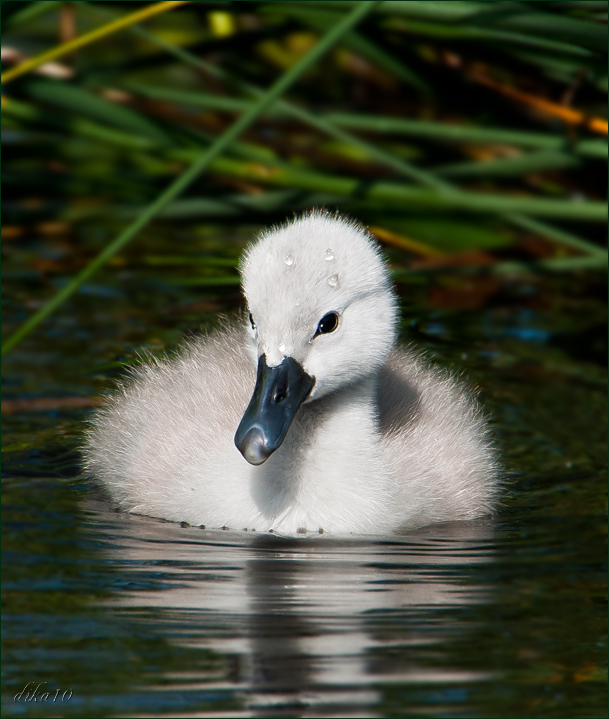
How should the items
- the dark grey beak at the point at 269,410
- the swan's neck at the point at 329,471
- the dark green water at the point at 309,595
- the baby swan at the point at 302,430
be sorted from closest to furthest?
the dark green water at the point at 309,595 < the dark grey beak at the point at 269,410 < the baby swan at the point at 302,430 < the swan's neck at the point at 329,471

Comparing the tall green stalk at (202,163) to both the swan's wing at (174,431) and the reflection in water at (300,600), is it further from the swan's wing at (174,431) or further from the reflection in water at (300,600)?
the reflection in water at (300,600)

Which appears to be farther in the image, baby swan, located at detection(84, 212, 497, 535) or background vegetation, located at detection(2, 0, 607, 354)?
background vegetation, located at detection(2, 0, 607, 354)

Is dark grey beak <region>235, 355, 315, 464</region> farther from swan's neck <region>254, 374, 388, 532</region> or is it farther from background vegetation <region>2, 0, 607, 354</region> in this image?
background vegetation <region>2, 0, 607, 354</region>

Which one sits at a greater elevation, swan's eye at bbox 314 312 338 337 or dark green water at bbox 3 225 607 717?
swan's eye at bbox 314 312 338 337

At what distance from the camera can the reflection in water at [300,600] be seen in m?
2.69

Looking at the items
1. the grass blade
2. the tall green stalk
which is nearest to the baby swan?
the tall green stalk

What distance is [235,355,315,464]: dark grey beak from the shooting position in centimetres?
345

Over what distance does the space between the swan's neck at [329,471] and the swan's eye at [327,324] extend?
8.8 inches

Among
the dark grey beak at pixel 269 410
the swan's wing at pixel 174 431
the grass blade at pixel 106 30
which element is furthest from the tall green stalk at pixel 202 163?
the dark grey beak at pixel 269 410

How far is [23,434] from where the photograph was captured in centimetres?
437

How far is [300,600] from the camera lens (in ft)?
10.3

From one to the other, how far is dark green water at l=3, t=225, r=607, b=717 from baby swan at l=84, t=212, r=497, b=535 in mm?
91

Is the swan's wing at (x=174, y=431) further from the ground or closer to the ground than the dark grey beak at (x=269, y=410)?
closer to the ground

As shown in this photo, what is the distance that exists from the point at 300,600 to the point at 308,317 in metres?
0.80
